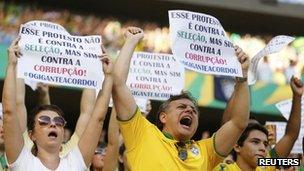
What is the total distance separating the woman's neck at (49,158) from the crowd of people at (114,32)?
379 inches

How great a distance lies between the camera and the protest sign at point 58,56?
477cm

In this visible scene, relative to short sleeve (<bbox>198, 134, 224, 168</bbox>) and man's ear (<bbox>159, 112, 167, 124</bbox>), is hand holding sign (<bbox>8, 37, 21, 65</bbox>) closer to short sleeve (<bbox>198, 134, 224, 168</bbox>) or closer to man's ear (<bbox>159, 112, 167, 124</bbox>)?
man's ear (<bbox>159, 112, 167, 124</bbox>)

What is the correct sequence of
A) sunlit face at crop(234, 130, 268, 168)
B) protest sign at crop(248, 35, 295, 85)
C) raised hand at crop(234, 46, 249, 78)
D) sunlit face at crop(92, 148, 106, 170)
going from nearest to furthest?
raised hand at crop(234, 46, 249, 78) < protest sign at crop(248, 35, 295, 85) < sunlit face at crop(234, 130, 268, 168) < sunlit face at crop(92, 148, 106, 170)

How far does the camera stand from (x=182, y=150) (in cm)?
448

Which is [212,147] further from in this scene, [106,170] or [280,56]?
[280,56]

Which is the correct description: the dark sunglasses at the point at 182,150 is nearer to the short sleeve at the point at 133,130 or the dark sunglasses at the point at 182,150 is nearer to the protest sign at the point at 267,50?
the short sleeve at the point at 133,130

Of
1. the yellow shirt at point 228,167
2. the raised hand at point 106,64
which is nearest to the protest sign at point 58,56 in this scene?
the raised hand at point 106,64

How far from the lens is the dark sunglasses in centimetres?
443

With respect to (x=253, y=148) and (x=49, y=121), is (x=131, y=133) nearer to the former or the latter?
(x=49, y=121)

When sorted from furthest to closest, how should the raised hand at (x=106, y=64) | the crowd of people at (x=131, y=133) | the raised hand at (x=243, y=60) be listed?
the raised hand at (x=243, y=60) → the raised hand at (x=106, y=64) → the crowd of people at (x=131, y=133)

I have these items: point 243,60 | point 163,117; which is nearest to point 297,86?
point 243,60

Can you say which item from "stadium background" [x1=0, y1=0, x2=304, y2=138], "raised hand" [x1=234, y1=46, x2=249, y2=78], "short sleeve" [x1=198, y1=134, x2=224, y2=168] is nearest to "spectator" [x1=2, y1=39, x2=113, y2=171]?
"short sleeve" [x1=198, y1=134, x2=224, y2=168]

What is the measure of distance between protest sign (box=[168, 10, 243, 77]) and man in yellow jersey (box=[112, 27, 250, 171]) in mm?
118

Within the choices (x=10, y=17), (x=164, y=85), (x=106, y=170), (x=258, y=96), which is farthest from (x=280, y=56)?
(x=106, y=170)
